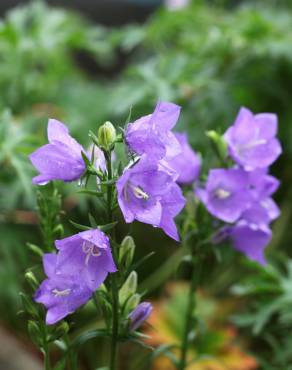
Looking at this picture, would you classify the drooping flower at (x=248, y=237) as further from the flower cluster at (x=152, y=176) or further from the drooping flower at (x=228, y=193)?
the flower cluster at (x=152, y=176)

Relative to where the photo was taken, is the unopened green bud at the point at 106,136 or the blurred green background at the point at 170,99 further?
the blurred green background at the point at 170,99

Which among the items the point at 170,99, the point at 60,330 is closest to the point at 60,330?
the point at 60,330

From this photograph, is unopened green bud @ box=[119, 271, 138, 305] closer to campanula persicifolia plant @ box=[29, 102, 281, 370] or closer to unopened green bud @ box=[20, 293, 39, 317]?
campanula persicifolia plant @ box=[29, 102, 281, 370]

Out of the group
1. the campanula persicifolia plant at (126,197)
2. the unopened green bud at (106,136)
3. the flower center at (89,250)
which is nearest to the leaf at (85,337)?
the campanula persicifolia plant at (126,197)

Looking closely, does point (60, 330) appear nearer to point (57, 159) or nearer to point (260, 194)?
point (57, 159)

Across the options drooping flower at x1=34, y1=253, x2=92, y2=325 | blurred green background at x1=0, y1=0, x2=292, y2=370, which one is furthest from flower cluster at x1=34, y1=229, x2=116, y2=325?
blurred green background at x1=0, y1=0, x2=292, y2=370

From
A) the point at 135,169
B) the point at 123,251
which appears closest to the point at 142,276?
the point at 123,251
